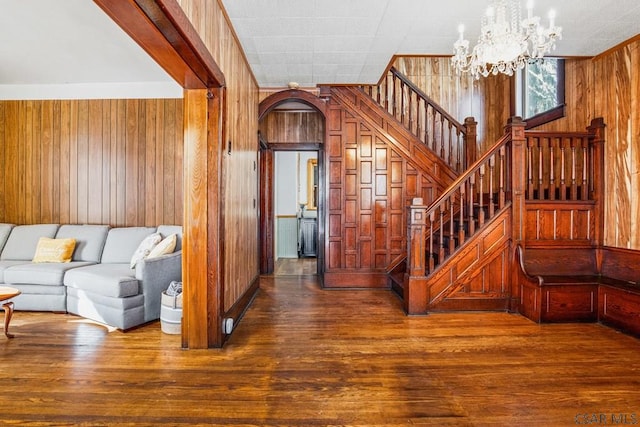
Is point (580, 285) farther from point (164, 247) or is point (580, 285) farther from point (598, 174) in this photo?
point (164, 247)

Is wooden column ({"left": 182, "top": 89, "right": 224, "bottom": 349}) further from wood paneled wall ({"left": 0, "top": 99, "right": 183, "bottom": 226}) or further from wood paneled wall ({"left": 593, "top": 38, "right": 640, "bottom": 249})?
wood paneled wall ({"left": 593, "top": 38, "right": 640, "bottom": 249})

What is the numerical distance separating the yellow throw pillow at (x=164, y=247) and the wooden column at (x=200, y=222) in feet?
3.47

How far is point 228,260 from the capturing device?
308 cm

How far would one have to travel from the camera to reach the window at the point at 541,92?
167 inches

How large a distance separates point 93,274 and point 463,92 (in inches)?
251

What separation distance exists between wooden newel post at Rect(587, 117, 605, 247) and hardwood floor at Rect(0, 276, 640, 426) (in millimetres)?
1056

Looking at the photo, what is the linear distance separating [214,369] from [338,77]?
3.78 metres

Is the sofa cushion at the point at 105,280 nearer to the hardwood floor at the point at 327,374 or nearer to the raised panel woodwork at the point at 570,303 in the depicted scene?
the hardwood floor at the point at 327,374

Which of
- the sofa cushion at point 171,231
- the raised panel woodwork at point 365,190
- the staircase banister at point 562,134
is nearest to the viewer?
the staircase banister at point 562,134

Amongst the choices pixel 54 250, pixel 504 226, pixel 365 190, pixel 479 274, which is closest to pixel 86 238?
pixel 54 250

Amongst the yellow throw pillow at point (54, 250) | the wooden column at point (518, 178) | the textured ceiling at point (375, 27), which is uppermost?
the textured ceiling at point (375, 27)

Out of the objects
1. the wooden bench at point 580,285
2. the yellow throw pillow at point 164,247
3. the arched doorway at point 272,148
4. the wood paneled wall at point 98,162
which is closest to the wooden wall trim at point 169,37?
the yellow throw pillow at point 164,247

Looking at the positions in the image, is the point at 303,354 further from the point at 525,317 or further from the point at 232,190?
the point at 525,317

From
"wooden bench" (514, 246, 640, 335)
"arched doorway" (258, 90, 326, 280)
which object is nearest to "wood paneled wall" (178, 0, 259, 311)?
"arched doorway" (258, 90, 326, 280)
